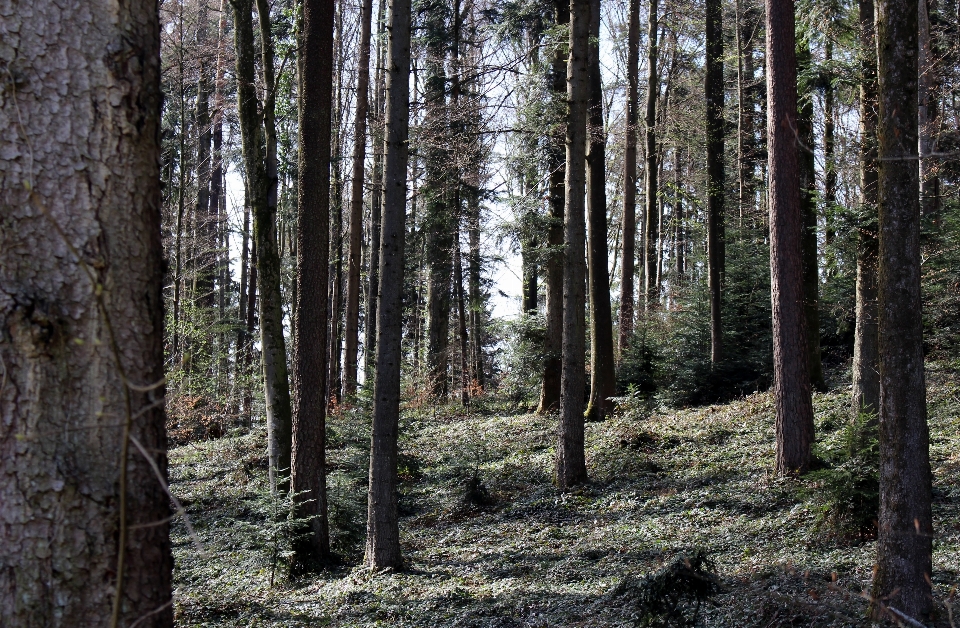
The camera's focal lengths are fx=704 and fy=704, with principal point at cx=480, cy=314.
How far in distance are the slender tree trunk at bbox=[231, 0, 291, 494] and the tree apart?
49 centimetres

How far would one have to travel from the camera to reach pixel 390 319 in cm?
867

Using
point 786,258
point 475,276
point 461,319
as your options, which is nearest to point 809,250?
point 786,258

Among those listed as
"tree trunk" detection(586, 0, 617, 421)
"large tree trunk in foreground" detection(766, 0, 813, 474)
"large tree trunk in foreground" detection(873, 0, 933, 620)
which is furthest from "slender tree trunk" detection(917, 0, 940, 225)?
"large tree trunk in foreground" detection(873, 0, 933, 620)

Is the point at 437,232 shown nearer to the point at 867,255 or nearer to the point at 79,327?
the point at 867,255

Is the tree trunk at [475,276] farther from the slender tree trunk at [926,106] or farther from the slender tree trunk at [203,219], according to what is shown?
the slender tree trunk at [926,106]

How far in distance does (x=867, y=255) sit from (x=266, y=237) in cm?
859

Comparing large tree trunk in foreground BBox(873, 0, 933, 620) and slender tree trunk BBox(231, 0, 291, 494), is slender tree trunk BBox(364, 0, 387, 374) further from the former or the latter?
large tree trunk in foreground BBox(873, 0, 933, 620)

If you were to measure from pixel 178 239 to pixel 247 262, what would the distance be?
7.09 meters

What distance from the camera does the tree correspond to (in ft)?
30.6

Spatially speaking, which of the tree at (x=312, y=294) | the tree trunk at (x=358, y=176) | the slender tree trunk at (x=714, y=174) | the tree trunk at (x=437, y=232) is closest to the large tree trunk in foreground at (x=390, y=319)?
the tree at (x=312, y=294)

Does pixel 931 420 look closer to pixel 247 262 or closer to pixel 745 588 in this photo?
pixel 745 588

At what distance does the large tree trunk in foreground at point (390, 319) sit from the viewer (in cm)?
862

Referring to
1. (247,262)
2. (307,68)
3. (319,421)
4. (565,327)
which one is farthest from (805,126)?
(247,262)

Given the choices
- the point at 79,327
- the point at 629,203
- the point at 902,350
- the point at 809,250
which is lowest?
the point at 902,350
